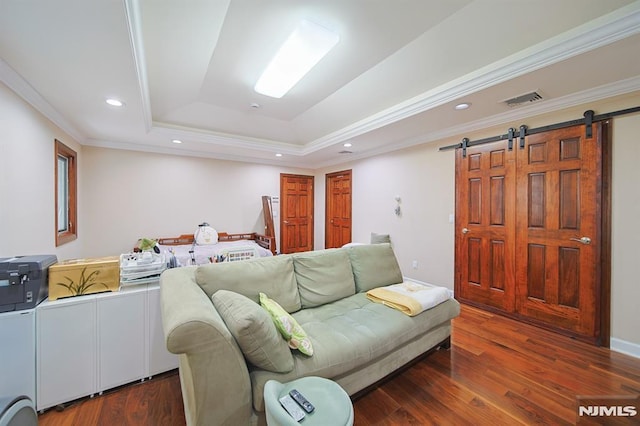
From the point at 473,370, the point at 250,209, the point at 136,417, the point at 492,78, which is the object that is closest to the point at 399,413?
the point at 473,370

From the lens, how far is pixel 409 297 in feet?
7.32

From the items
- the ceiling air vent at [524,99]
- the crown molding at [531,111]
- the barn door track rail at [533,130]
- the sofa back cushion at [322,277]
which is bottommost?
the sofa back cushion at [322,277]

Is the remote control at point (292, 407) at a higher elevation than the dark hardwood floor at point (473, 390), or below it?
higher

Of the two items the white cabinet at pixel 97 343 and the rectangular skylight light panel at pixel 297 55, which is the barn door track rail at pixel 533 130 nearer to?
the rectangular skylight light panel at pixel 297 55

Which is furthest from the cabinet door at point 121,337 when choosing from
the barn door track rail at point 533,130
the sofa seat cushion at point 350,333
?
the barn door track rail at point 533,130

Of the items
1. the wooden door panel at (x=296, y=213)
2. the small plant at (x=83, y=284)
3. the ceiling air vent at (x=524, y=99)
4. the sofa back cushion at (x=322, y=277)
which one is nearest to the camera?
the small plant at (x=83, y=284)

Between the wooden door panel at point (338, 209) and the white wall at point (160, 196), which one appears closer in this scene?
the white wall at point (160, 196)

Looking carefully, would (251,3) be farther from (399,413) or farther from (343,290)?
(399,413)

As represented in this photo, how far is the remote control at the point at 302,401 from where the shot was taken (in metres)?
1.12

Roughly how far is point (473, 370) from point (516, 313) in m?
1.43

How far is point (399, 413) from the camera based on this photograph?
5.57 feet

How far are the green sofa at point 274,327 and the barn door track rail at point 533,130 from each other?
6.40 ft

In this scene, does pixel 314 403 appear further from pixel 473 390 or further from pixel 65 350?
pixel 65 350

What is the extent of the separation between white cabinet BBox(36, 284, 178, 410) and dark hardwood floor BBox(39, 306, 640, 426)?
0.11 meters
